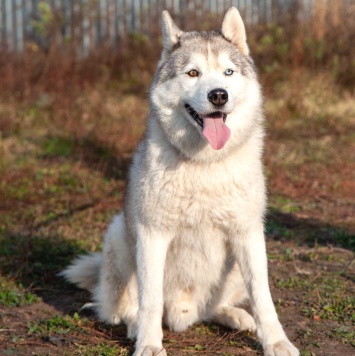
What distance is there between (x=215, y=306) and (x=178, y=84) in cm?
134

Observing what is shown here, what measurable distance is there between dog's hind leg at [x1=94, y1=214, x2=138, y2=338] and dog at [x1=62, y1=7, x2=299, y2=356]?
5.6 inches

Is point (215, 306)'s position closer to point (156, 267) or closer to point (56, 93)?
point (156, 267)

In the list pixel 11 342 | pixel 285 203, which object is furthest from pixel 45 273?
pixel 285 203

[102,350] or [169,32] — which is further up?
[169,32]

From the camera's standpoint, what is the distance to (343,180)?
23.6ft

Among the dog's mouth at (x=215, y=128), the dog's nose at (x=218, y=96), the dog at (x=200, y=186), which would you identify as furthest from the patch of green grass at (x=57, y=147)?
the dog's nose at (x=218, y=96)

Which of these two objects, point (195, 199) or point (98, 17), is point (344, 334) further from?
point (98, 17)

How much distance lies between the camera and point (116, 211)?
6.44 m

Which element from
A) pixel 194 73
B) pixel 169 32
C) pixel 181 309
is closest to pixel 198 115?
pixel 194 73

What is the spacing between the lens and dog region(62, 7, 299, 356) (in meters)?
Result: 3.62

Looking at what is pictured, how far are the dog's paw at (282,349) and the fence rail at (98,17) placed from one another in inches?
287

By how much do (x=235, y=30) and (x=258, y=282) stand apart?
1.43 meters

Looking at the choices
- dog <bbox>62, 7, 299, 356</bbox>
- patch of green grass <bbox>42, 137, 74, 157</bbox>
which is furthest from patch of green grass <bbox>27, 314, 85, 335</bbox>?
patch of green grass <bbox>42, 137, 74, 157</bbox>

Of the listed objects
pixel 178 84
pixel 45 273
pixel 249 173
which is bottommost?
pixel 45 273
